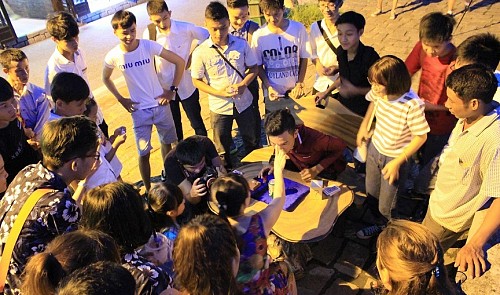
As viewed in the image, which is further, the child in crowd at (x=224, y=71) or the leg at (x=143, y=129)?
the leg at (x=143, y=129)

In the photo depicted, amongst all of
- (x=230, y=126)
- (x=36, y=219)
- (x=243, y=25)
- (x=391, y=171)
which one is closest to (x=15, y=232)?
(x=36, y=219)

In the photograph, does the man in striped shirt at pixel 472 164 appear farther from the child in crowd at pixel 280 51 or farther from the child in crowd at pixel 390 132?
the child in crowd at pixel 280 51

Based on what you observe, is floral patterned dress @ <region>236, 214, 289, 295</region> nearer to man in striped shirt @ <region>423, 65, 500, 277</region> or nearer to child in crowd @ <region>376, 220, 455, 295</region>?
child in crowd @ <region>376, 220, 455, 295</region>

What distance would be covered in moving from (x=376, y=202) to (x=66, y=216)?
2822 millimetres

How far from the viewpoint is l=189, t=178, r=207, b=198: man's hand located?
145 inches

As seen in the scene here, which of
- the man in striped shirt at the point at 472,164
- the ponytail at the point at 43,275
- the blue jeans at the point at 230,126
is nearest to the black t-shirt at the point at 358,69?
the blue jeans at the point at 230,126

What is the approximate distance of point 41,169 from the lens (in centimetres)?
265

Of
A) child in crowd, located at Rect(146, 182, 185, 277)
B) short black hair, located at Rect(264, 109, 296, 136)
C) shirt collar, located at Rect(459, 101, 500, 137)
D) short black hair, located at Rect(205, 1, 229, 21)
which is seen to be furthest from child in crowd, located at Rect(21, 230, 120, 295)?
short black hair, located at Rect(205, 1, 229, 21)

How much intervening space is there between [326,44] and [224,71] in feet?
3.89

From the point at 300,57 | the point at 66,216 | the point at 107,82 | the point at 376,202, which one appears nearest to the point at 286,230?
the point at 376,202

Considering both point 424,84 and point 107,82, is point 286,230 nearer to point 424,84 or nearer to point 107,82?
point 424,84

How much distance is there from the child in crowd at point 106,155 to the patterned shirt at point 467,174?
2619mm

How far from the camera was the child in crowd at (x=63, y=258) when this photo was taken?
194 cm

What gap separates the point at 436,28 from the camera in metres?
3.73
